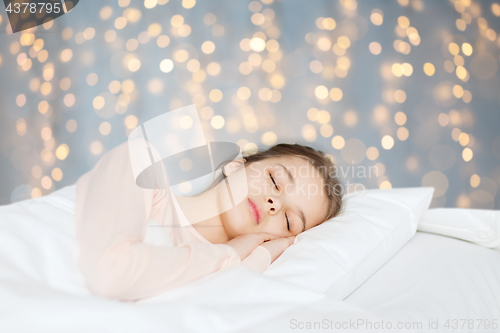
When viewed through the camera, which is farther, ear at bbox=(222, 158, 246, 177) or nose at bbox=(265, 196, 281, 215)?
ear at bbox=(222, 158, 246, 177)

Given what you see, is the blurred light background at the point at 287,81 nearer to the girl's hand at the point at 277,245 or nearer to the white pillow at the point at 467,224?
the white pillow at the point at 467,224

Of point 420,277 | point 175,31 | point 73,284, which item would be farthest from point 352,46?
point 73,284

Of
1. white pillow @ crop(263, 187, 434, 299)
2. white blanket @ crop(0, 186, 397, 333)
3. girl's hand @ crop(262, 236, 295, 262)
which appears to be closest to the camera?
white blanket @ crop(0, 186, 397, 333)

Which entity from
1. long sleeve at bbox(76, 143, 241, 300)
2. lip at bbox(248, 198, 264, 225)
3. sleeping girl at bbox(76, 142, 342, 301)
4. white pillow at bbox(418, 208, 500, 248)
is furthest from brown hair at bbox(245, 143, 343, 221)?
long sleeve at bbox(76, 143, 241, 300)

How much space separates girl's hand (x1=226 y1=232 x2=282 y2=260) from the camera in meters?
0.81

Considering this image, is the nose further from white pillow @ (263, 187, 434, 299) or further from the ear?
the ear

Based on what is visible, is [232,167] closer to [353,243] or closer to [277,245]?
[277,245]

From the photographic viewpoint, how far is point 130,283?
558 mm

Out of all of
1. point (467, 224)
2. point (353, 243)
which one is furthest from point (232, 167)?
point (467, 224)

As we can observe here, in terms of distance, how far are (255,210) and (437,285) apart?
0.45 metres

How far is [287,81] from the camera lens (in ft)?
4.73

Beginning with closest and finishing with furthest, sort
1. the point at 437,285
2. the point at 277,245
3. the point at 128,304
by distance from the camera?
the point at 128,304, the point at 437,285, the point at 277,245

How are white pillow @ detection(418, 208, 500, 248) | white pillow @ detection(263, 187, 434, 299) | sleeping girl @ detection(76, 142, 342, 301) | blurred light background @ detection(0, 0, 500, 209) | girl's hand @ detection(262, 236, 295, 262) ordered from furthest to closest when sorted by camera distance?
1. blurred light background @ detection(0, 0, 500, 209)
2. white pillow @ detection(418, 208, 500, 248)
3. girl's hand @ detection(262, 236, 295, 262)
4. white pillow @ detection(263, 187, 434, 299)
5. sleeping girl @ detection(76, 142, 342, 301)

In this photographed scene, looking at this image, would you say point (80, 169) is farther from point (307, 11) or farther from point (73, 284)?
point (307, 11)
